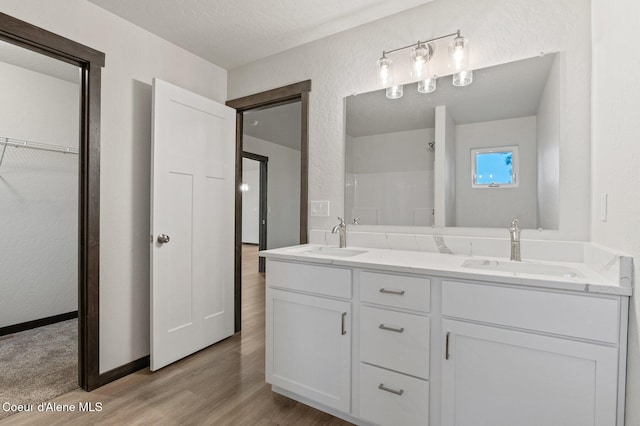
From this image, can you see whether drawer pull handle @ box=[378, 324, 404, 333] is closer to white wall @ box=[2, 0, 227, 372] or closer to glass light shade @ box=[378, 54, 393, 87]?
glass light shade @ box=[378, 54, 393, 87]

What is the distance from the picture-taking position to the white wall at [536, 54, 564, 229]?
162 centimetres

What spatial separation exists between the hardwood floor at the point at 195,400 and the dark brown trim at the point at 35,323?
160 cm

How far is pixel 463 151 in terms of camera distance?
1.86m

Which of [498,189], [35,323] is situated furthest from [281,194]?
[498,189]

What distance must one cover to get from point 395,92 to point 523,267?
1261mm

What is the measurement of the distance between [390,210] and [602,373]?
49.6 inches

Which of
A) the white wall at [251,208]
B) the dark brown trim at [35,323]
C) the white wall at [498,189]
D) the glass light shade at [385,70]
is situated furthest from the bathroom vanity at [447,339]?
the white wall at [251,208]

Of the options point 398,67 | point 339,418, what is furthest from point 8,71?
point 339,418

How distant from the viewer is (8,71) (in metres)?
2.90

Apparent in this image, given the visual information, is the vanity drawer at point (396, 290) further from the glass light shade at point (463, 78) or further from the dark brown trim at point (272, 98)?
the dark brown trim at point (272, 98)

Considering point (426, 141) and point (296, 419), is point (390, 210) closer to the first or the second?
point (426, 141)

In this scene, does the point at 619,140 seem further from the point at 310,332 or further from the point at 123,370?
the point at 123,370

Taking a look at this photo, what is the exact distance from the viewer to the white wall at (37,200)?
292cm

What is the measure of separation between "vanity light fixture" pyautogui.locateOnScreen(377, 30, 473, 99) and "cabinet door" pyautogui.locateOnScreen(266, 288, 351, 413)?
1.38 meters
